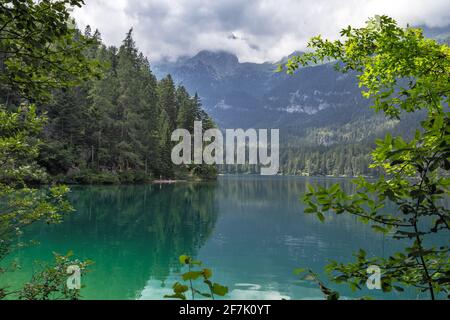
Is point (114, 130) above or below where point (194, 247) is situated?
above

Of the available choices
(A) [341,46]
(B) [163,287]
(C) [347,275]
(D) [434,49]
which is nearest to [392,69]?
(D) [434,49]

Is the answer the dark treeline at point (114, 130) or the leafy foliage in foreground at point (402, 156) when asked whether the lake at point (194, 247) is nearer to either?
the leafy foliage in foreground at point (402, 156)

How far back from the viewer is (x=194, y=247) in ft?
63.1

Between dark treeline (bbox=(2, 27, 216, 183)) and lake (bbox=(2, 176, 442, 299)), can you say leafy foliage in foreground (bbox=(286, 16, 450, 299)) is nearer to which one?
lake (bbox=(2, 176, 442, 299))

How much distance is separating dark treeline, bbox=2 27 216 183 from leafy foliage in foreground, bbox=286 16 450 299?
47220 millimetres

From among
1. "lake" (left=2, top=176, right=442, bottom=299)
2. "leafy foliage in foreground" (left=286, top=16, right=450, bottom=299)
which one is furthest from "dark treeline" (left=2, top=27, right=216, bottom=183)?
"leafy foliage in foreground" (left=286, top=16, right=450, bottom=299)

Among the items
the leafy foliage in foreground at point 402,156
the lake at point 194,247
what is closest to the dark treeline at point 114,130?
the lake at point 194,247

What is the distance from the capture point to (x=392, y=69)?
3.61 m

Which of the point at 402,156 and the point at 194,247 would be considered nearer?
the point at 402,156

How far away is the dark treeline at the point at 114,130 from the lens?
52.1 metres

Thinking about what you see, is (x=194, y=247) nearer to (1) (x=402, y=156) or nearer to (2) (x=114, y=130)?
(1) (x=402, y=156)

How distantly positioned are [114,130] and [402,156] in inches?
2595

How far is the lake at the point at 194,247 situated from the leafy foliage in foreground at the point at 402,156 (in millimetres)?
3400

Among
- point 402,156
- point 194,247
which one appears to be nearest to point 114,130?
point 194,247
